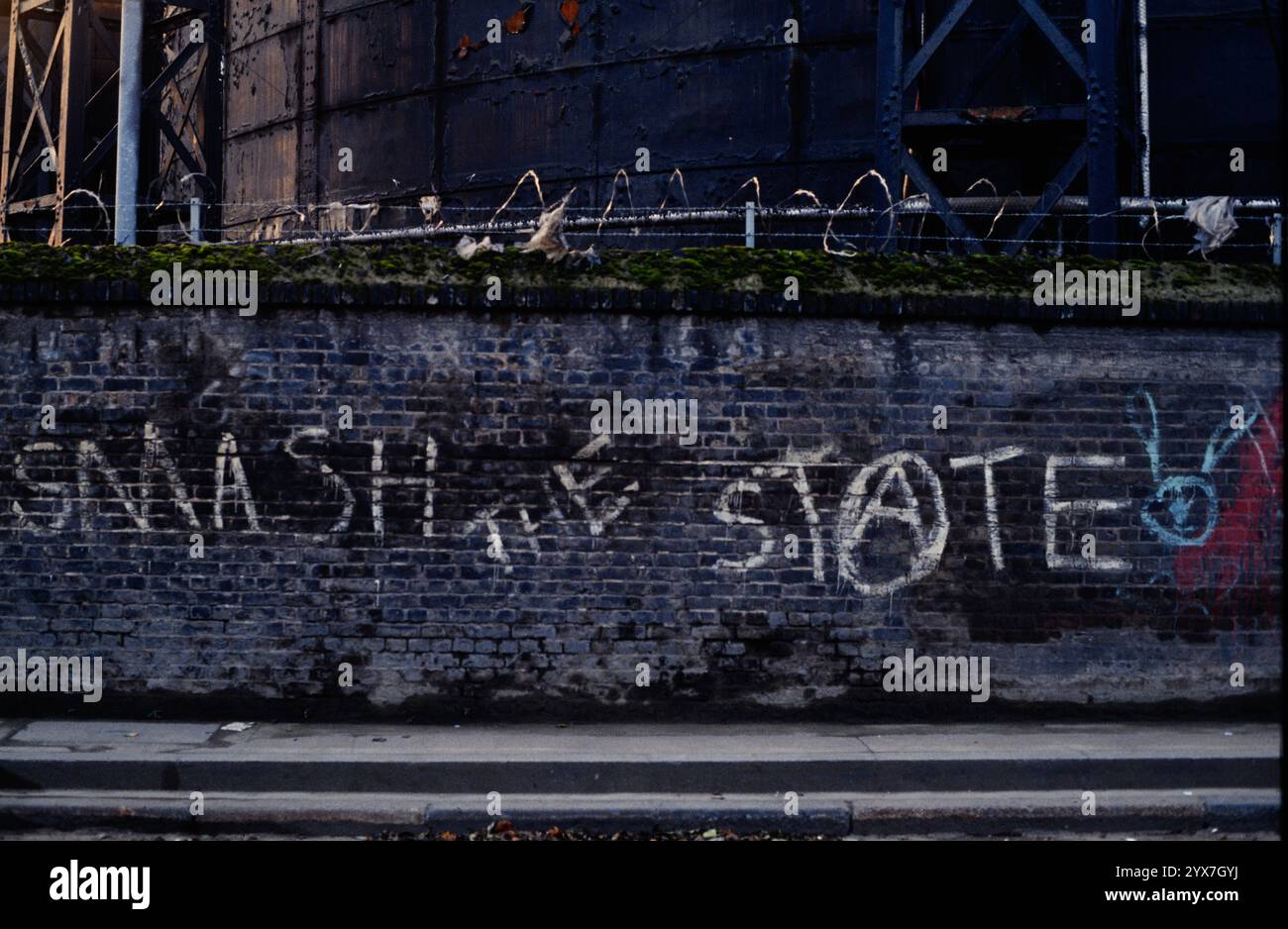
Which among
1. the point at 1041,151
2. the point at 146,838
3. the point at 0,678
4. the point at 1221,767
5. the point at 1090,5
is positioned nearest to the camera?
the point at 146,838

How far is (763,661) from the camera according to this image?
8.02 metres

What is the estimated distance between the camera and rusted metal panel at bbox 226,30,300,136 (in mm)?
14391

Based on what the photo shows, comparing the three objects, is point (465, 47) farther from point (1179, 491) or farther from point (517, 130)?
point (1179, 491)

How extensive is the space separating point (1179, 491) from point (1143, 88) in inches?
201

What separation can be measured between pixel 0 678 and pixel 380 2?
868 cm

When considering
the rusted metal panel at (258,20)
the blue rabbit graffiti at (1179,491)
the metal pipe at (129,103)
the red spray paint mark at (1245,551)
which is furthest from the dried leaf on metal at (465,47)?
the red spray paint mark at (1245,551)

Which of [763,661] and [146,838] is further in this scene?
[763,661]

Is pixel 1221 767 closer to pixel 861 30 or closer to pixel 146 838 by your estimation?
pixel 146 838

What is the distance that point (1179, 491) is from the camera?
819cm

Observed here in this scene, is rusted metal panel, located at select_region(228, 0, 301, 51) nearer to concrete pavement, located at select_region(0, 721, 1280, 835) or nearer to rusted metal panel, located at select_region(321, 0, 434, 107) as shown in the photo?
rusted metal panel, located at select_region(321, 0, 434, 107)

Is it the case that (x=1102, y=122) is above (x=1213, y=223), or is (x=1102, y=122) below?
above

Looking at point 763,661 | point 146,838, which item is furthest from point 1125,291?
point 146,838

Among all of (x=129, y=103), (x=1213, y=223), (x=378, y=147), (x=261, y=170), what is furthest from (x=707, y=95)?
(x=261, y=170)

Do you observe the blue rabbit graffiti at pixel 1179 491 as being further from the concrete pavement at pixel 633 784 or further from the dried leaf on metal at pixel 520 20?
the dried leaf on metal at pixel 520 20
